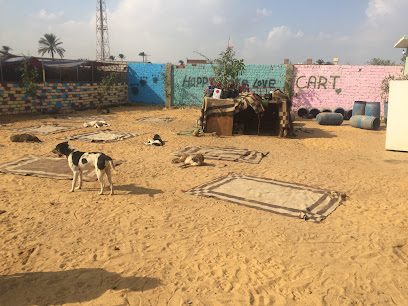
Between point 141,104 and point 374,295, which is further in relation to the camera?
point 141,104

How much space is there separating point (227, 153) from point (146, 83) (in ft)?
45.5

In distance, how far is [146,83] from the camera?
68.5 ft

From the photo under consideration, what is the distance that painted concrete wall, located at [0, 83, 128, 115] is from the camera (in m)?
13.8

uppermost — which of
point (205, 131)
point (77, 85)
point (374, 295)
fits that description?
point (77, 85)

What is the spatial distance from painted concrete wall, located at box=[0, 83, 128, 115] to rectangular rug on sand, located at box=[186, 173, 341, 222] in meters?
11.9

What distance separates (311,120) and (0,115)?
14.5 m

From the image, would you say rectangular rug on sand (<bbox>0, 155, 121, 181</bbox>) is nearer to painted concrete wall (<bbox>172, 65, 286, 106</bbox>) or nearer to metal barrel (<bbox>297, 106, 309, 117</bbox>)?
metal barrel (<bbox>297, 106, 309, 117</bbox>)

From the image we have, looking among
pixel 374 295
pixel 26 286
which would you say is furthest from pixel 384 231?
pixel 26 286

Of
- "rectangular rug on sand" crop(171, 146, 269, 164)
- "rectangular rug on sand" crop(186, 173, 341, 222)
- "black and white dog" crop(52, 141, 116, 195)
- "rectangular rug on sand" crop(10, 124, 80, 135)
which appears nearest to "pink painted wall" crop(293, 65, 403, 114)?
"rectangular rug on sand" crop(171, 146, 269, 164)

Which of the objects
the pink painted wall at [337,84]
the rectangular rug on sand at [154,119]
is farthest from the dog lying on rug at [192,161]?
the pink painted wall at [337,84]

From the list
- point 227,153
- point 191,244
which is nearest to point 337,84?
point 227,153

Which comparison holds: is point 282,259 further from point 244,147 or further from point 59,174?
point 244,147

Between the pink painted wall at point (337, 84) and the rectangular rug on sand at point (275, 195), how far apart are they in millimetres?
12954

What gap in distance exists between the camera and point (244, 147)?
31.2 feet
